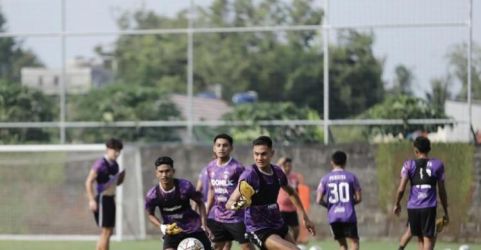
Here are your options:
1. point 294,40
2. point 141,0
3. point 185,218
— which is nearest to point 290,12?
point 294,40

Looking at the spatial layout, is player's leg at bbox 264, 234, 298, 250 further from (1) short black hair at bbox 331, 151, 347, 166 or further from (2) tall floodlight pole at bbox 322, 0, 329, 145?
(2) tall floodlight pole at bbox 322, 0, 329, 145

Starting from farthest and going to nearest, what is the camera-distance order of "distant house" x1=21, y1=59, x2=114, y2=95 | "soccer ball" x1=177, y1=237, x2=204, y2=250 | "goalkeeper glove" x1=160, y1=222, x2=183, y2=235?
"distant house" x1=21, y1=59, x2=114, y2=95 < "goalkeeper glove" x1=160, y1=222, x2=183, y2=235 < "soccer ball" x1=177, y1=237, x2=204, y2=250

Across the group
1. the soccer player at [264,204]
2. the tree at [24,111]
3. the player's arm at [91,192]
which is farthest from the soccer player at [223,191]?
the tree at [24,111]

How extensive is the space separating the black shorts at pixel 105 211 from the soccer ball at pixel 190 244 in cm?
545

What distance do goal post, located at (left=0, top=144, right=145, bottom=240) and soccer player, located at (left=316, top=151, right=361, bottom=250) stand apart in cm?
869

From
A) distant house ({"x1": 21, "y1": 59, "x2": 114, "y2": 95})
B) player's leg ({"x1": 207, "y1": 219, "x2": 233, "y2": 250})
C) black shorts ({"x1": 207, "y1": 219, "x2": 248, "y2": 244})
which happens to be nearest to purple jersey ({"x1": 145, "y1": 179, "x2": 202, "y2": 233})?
black shorts ({"x1": 207, "y1": 219, "x2": 248, "y2": 244})

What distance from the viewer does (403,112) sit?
2661 centimetres

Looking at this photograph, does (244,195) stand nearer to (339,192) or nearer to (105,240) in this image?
(339,192)

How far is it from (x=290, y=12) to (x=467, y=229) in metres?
9.89

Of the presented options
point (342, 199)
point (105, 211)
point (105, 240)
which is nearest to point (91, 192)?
point (105, 211)

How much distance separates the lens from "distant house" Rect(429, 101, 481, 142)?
25.9 metres

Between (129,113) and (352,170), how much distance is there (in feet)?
17.2

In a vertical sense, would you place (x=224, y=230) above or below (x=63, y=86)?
below

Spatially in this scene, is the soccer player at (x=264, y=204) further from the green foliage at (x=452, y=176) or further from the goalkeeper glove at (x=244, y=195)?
the green foliage at (x=452, y=176)
